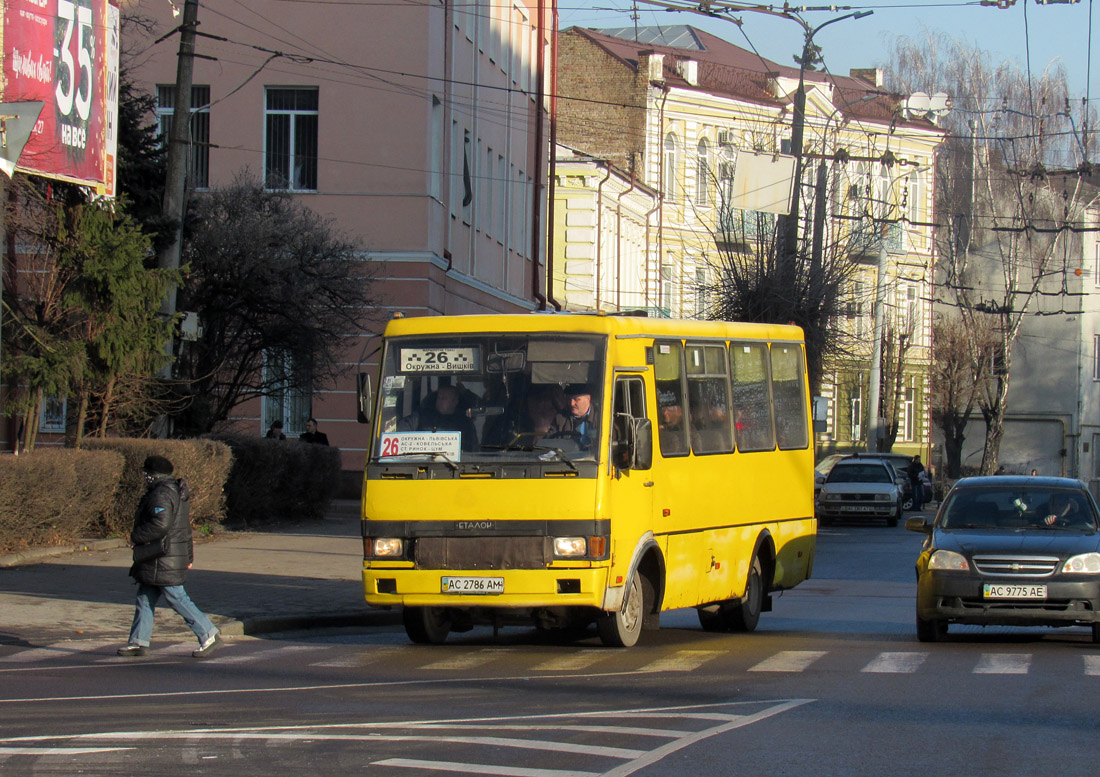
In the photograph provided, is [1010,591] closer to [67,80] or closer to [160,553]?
[160,553]

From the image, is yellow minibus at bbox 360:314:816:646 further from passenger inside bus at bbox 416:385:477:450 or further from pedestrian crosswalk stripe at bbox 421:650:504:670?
pedestrian crosswalk stripe at bbox 421:650:504:670

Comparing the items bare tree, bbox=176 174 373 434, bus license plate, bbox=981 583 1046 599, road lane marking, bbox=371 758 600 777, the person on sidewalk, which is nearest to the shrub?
bare tree, bbox=176 174 373 434

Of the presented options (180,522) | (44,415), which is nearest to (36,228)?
(44,415)

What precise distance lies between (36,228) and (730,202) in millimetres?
20678

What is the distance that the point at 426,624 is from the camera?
13555 mm

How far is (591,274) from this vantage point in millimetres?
56250

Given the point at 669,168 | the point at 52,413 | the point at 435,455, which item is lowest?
the point at 435,455

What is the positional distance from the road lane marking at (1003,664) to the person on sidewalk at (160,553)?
6.14 meters

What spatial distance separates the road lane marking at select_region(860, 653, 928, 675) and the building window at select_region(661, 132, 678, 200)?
49.6m

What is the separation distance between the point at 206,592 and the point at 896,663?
7700 mm

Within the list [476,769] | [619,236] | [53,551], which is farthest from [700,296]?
[476,769]

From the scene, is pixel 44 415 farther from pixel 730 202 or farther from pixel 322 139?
pixel 730 202

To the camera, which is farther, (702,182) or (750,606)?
(702,182)

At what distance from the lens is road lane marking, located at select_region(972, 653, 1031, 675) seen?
1209 centimetres
